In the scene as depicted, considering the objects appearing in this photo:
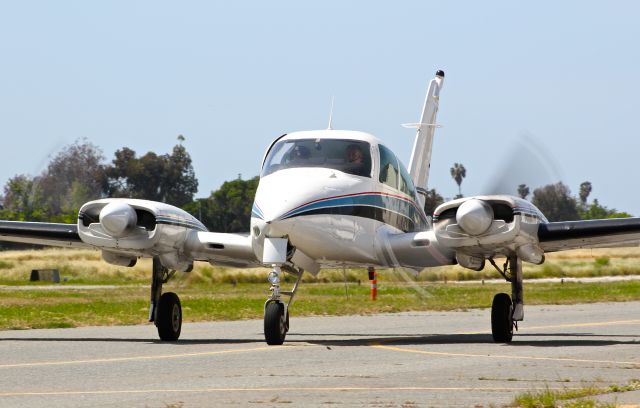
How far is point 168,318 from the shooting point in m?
19.8

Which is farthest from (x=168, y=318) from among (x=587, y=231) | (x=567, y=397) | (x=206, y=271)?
(x=206, y=271)

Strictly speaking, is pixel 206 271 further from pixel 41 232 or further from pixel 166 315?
pixel 166 315

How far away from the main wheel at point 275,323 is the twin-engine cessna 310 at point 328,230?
0.05 ft

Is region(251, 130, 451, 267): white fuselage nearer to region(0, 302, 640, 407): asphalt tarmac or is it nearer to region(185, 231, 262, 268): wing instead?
region(185, 231, 262, 268): wing

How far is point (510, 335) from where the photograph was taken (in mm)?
19156

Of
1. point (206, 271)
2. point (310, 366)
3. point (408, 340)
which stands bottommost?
point (310, 366)

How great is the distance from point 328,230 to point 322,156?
136cm

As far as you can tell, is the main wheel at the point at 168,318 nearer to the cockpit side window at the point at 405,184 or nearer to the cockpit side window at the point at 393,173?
→ the cockpit side window at the point at 393,173

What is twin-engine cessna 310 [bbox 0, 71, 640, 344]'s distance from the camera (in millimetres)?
17141

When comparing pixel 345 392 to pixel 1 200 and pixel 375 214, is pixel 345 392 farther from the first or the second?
pixel 1 200

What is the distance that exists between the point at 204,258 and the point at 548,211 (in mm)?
16041

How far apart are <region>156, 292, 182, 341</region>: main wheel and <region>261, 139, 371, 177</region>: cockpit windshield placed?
3.37 meters

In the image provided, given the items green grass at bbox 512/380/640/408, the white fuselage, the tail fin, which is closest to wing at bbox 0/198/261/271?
the white fuselage

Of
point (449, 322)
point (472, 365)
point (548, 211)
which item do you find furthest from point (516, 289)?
point (548, 211)
